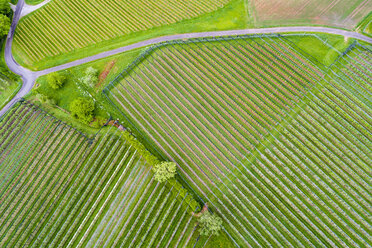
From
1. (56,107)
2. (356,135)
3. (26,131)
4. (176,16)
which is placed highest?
(176,16)

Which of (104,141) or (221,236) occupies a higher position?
(104,141)

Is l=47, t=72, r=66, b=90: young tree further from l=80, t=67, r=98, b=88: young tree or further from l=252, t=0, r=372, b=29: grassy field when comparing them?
l=252, t=0, r=372, b=29: grassy field

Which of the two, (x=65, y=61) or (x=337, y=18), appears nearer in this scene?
(x=337, y=18)

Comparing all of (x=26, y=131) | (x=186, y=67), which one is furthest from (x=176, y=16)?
(x=26, y=131)

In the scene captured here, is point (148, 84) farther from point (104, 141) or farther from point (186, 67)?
point (104, 141)

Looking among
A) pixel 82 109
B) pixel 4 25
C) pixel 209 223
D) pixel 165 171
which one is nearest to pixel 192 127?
pixel 165 171

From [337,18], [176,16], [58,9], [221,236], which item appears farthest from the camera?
[58,9]
